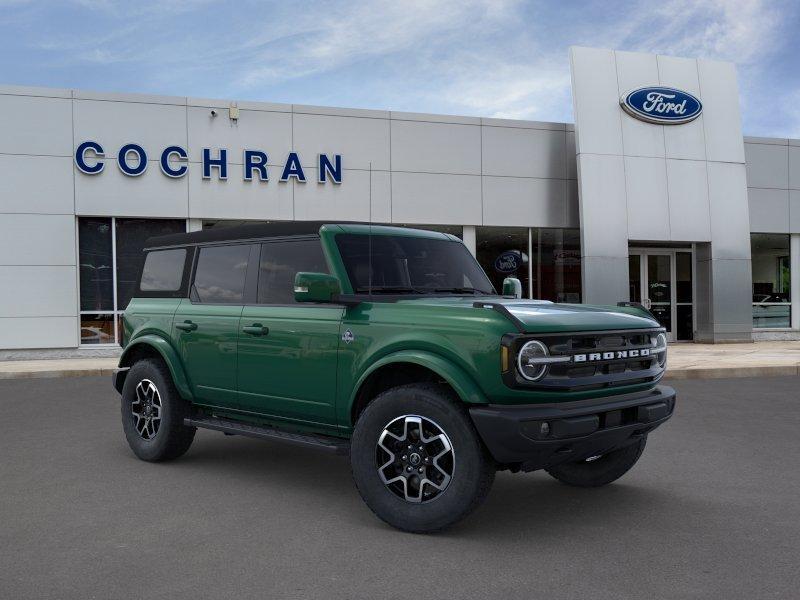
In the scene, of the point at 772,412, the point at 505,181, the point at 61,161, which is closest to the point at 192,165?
the point at 61,161

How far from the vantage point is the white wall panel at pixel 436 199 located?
19.7 m

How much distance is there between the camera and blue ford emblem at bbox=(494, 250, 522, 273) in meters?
20.9

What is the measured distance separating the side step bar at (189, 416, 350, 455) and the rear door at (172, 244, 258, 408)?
0.15 m

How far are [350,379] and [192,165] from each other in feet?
47.5

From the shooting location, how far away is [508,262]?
21062mm

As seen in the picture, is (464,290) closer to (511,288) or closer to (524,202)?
(511,288)

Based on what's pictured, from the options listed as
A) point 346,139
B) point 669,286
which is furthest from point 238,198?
point 669,286

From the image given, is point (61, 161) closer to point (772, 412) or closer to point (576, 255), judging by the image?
point (576, 255)

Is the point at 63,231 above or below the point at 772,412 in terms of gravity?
above

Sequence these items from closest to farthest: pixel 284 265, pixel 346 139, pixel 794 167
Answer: pixel 284 265
pixel 346 139
pixel 794 167

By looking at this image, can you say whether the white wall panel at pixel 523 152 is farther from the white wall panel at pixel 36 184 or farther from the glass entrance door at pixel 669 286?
the white wall panel at pixel 36 184

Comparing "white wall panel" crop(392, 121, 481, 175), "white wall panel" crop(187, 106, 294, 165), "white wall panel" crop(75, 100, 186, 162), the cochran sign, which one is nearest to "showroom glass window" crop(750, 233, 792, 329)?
→ "white wall panel" crop(392, 121, 481, 175)

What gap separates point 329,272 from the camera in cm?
541

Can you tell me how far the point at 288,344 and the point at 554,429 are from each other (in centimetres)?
204
